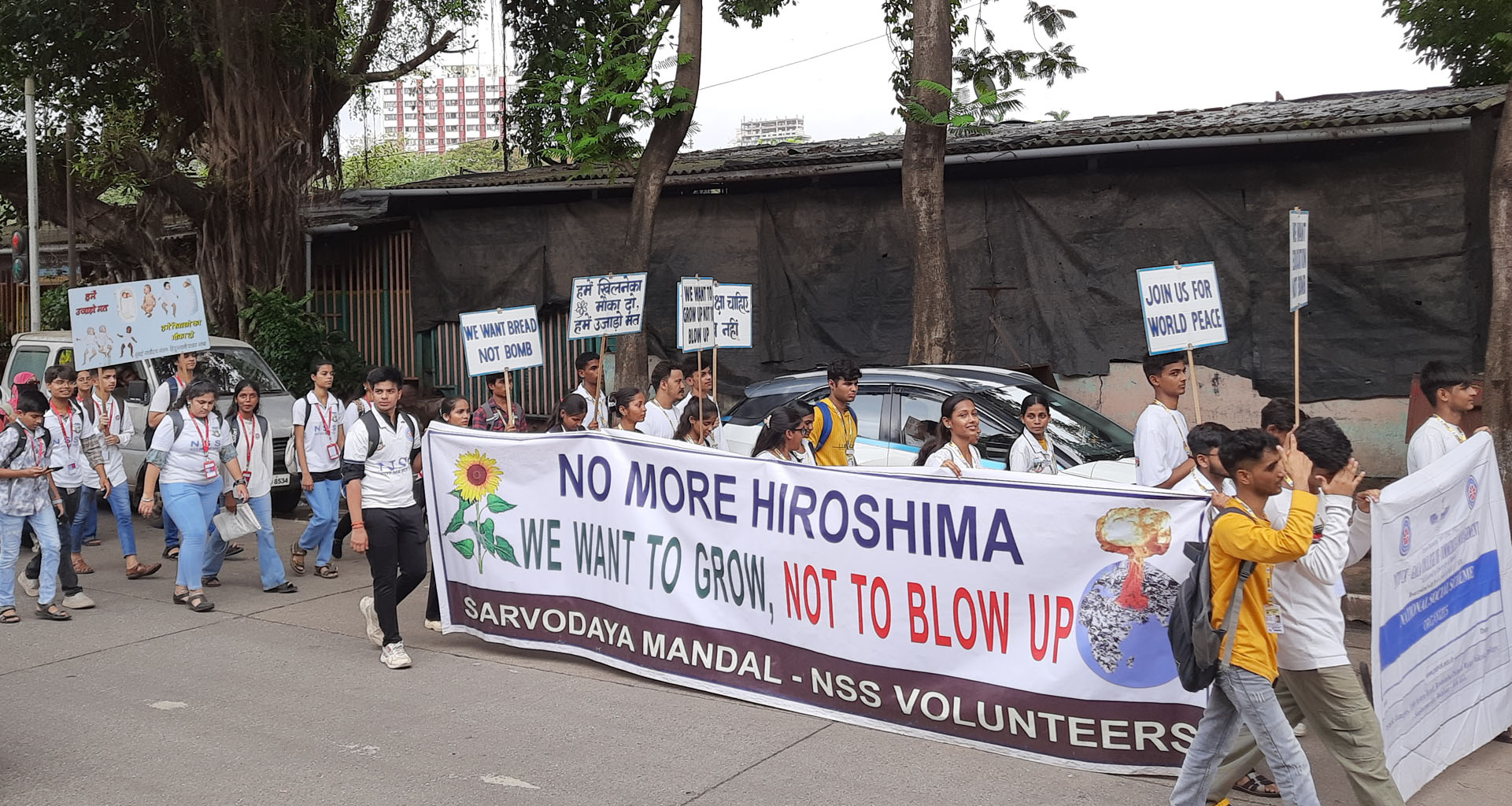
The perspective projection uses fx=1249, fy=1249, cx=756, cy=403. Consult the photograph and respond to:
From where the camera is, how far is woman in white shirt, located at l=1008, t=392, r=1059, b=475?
23.0ft

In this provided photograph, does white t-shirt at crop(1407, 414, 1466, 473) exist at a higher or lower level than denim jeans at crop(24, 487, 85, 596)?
higher

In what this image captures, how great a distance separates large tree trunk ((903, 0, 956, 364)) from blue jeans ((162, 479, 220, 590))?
6145 millimetres

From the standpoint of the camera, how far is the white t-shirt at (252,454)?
8.98 m

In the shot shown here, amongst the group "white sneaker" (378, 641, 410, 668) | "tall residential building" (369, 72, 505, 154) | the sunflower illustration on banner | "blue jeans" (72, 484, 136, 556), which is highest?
"tall residential building" (369, 72, 505, 154)

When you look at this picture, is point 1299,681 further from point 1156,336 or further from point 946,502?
point 1156,336

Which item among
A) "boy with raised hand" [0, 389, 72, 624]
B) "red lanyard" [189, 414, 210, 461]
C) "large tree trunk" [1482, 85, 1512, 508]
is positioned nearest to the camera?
"boy with raised hand" [0, 389, 72, 624]

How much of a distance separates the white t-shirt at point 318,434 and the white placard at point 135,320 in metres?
1.45

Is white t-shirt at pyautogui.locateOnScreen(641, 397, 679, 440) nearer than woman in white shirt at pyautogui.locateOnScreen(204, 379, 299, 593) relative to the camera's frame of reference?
No

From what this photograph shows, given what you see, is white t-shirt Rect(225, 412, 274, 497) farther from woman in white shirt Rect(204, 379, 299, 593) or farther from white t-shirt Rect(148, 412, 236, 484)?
white t-shirt Rect(148, 412, 236, 484)

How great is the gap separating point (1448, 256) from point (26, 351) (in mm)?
14206

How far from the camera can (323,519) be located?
972 cm

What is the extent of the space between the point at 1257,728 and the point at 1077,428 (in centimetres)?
478

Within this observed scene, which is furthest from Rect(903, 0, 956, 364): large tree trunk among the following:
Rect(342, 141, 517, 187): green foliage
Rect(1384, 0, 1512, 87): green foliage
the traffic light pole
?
Rect(342, 141, 517, 187): green foliage

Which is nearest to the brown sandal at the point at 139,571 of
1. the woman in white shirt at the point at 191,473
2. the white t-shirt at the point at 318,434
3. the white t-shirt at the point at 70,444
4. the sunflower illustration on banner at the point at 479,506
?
the white t-shirt at the point at 70,444
